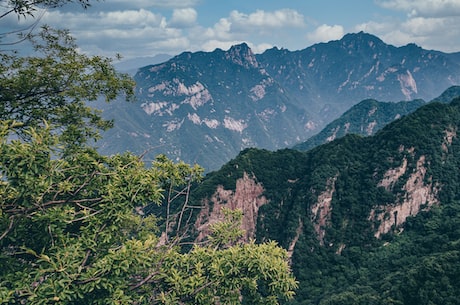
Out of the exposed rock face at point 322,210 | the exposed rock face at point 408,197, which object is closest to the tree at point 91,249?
the exposed rock face at point 322,210

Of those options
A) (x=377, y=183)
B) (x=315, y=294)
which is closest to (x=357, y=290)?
(x=315, y=294)

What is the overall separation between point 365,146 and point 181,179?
322 ft

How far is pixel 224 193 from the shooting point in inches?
4146

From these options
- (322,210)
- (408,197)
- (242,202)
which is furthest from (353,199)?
(242,202)

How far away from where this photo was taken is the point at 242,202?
4215 inches

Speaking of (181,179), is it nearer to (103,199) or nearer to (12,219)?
(103,199)

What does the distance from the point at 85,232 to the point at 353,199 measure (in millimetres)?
92354

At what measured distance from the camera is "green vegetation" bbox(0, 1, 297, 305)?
12602mm

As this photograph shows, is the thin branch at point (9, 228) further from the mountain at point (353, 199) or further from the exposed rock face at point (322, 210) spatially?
the exposed rock face at point (322, 210)

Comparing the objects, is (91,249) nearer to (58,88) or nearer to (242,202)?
(58,88)

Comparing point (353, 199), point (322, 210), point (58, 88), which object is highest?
point (58, 88)

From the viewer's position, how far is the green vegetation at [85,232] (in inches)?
496

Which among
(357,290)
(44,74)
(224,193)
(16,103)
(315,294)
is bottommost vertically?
(315,294)

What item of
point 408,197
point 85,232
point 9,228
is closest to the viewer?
point 9,228
